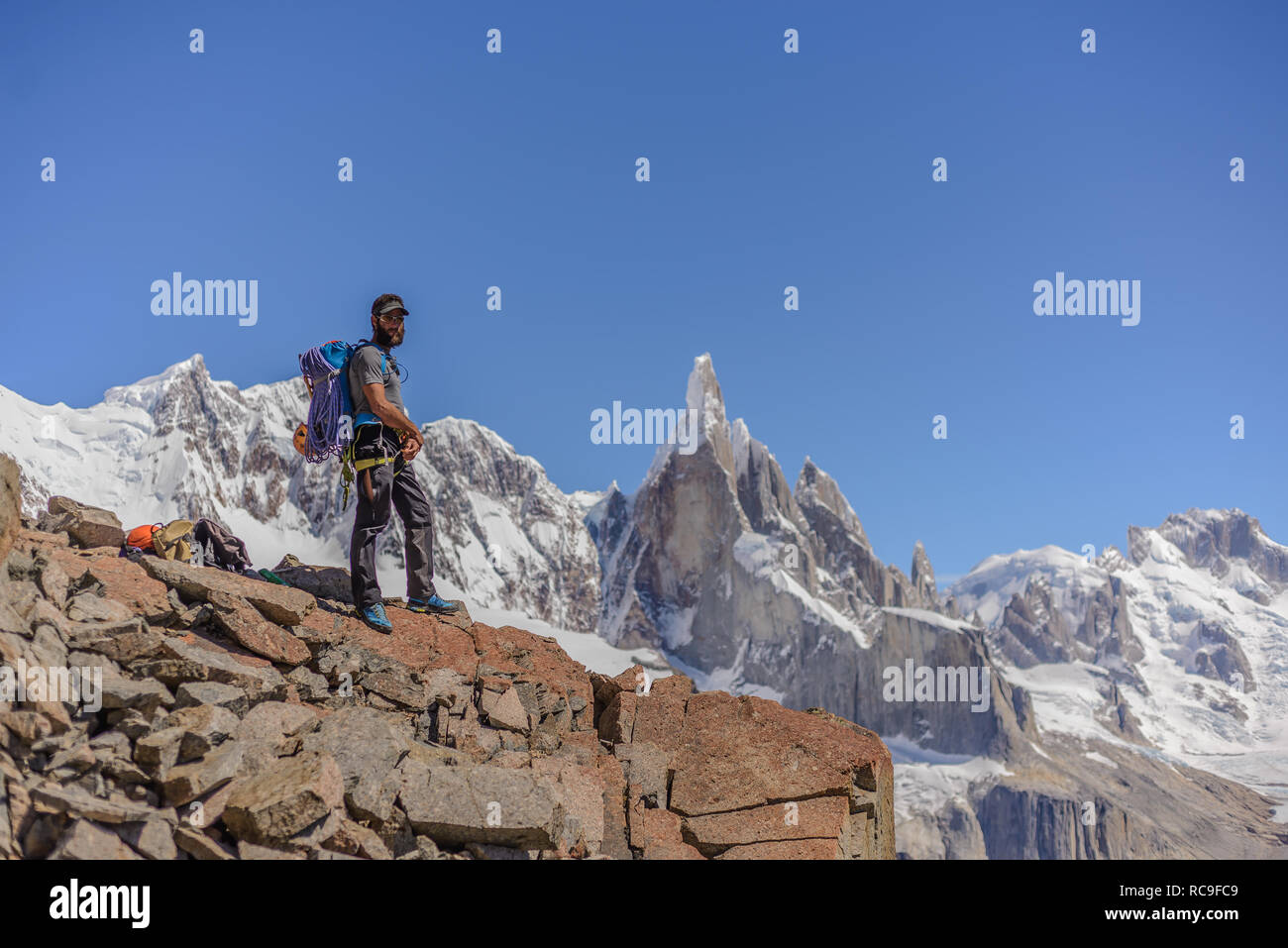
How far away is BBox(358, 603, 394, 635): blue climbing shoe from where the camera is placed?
11.2m

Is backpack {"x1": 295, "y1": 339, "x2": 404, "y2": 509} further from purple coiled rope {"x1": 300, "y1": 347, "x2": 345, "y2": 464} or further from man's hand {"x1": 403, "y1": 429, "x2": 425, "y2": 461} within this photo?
man's hand {"x1": 403, "y1": 429, "x2": 425, "y2": 461}

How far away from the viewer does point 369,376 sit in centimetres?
1134

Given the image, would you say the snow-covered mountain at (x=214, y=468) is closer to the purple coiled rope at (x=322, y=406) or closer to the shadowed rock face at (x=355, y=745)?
the purple coiled rope at (x=322, y=406)

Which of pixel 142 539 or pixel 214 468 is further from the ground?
pixel 214 468

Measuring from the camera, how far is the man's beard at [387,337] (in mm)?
11672

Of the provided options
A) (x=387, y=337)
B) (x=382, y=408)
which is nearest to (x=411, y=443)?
(x=382, y=408)

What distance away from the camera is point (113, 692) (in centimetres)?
749

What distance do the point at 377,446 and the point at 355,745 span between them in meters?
4.32

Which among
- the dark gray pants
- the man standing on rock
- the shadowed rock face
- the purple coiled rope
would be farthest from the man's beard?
the shadowed rock face

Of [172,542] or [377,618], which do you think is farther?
[172,542]

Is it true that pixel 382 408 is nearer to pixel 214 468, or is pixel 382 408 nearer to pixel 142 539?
pixel 142 539
